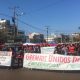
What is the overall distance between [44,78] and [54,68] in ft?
13.1

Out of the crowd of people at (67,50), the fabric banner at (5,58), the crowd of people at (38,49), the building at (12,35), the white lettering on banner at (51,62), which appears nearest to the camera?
the white lettering on banner at (51,62)

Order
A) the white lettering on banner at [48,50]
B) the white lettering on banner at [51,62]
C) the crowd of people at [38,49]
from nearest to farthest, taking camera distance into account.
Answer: the white lettering on banner at [51,62] → the crowd of people at [38,49] → the white lettering on banner at [48,50]

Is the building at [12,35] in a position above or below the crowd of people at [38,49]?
above

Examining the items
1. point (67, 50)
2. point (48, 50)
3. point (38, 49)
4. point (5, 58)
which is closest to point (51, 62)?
point (5, 58)

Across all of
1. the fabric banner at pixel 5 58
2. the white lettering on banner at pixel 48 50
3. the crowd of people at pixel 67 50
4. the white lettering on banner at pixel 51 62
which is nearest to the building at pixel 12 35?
the white lettering on banner at pixel 48 50

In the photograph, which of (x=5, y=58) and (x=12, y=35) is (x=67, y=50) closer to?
(x=5, y=58)

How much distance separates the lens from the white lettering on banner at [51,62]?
20258 mm

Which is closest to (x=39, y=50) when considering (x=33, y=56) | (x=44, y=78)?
(x=33, y=56)

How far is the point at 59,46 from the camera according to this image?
2703 cm

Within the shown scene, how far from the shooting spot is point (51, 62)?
20953 mm

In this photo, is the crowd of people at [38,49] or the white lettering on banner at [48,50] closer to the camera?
the crowd of people at [38,49]

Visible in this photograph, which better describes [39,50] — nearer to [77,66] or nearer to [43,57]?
[43,57]

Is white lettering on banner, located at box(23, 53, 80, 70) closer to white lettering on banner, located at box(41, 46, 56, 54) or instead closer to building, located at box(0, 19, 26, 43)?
white lettering on banner, located at box(41, 46, 56, 54)

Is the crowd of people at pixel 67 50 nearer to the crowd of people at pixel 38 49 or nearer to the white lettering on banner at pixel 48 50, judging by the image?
the crowd of people at pixel 38 49
